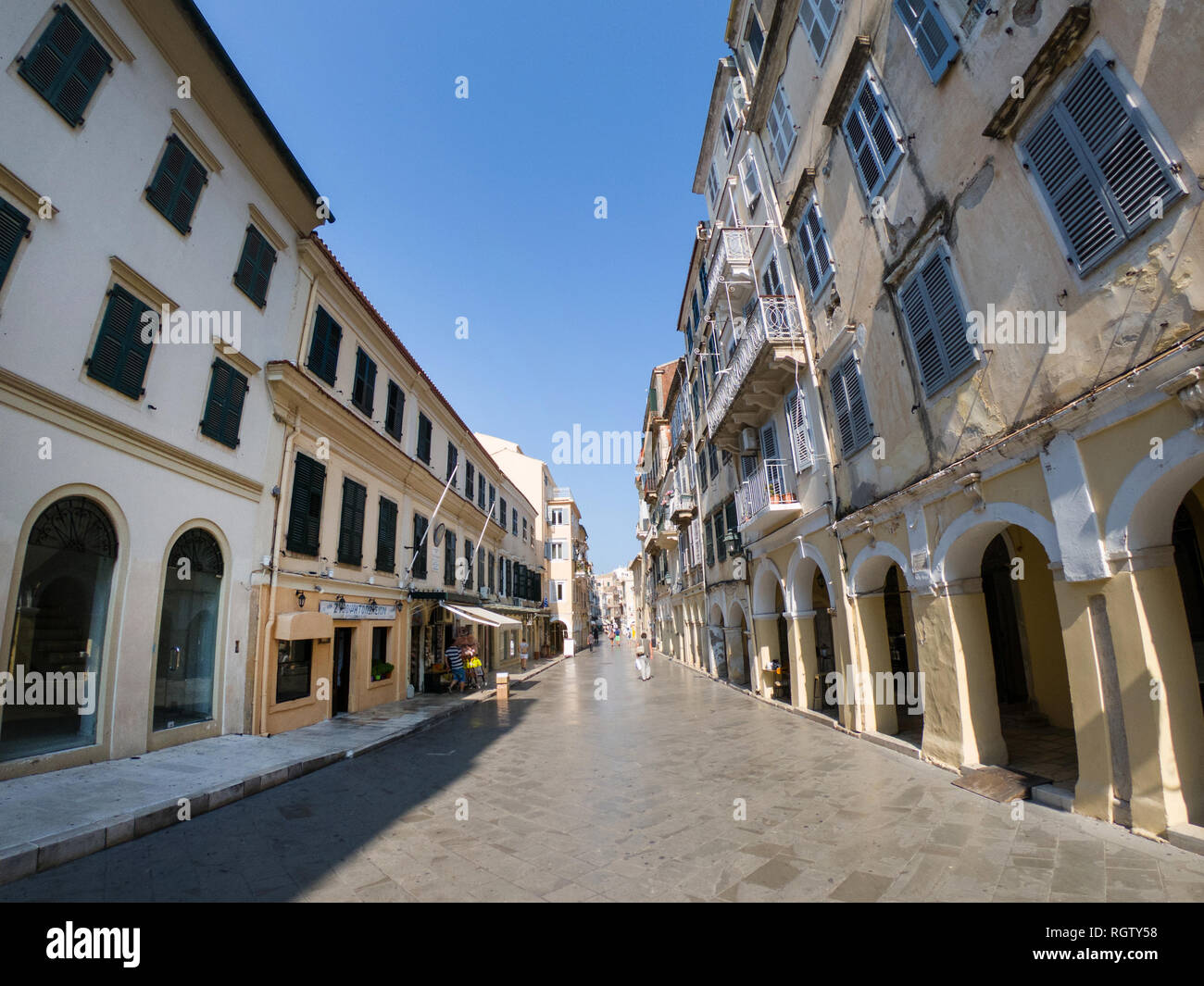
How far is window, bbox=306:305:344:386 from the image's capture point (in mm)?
13203

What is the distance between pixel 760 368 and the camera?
1275cm

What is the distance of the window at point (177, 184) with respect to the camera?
904 cm

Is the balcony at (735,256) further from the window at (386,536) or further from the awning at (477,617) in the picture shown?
the awning at (477,617)

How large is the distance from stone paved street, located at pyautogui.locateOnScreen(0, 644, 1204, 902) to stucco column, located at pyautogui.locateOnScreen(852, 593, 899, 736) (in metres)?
1.16

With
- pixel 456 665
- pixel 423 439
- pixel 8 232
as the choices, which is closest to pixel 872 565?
pixel 8 232

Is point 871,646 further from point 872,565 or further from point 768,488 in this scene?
point 768,488

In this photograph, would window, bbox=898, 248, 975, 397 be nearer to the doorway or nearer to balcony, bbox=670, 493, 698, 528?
the doorway

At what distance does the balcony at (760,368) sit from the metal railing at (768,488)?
1.47m

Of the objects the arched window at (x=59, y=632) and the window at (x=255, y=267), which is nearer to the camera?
the arched window at (x=59, y=632)

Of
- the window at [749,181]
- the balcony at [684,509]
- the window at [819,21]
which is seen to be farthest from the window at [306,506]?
the balcony at [684,509]

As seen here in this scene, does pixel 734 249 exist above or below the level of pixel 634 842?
above

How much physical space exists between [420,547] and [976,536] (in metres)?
15.3
